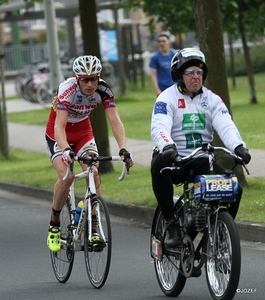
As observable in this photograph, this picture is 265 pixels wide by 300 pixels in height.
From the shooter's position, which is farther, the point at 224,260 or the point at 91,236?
the point at 91,236

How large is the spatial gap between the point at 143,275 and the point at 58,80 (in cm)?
969

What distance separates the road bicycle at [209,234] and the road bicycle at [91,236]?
55 centimetres

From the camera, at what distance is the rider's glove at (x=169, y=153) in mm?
6961

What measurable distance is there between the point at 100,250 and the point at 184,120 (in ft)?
4.28

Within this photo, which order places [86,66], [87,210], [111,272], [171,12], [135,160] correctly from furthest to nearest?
[171,12] < [135,160] < [111,272] < [86,66] < [87,210]

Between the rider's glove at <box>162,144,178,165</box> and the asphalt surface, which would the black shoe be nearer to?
the rider's glove at <box>162,144,178,165</box>

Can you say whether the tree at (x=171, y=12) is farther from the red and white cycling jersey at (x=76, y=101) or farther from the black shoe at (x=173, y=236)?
the black shoe at (x=173, y=236)

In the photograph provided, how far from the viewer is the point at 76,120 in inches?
345

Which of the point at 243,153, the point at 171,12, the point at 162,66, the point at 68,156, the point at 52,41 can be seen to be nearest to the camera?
the point at 243,153

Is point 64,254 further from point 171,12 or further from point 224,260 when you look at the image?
point 171,12

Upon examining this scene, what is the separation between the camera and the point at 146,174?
1499cm

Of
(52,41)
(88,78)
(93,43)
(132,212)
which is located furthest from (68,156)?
(52,41)

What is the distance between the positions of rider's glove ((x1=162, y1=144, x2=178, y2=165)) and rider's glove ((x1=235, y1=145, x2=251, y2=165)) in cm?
44

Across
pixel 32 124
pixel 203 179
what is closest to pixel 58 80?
pixel 32 124
